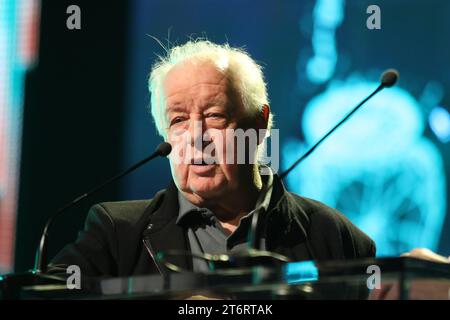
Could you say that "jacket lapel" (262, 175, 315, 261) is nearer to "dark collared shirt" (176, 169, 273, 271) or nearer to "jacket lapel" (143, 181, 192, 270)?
"dark collared shirt" (176, 169, 273, 271)

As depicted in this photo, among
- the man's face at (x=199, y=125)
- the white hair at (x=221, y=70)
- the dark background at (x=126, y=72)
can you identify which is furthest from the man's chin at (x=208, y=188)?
the dark background at (x=126, y=72)

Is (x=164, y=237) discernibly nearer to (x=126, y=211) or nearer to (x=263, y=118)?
(x=126, y=211)

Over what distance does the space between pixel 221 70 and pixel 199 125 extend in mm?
191

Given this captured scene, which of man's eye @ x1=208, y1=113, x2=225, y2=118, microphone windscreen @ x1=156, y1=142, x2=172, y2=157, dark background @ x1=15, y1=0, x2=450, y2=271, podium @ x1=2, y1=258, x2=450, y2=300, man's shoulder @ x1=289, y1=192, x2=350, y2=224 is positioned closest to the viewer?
podium @ x1=2, y1=258, x2=450, y2=300

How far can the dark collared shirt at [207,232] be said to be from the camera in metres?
2.34

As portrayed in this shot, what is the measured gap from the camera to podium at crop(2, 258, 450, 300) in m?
1.51

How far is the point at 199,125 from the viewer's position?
2.37 m

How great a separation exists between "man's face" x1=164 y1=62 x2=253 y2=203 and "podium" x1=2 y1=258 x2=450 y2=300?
30.0 inches

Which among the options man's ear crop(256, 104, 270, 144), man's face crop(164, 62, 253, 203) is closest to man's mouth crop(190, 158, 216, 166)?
man's face crop(164, 62, 253, 203)

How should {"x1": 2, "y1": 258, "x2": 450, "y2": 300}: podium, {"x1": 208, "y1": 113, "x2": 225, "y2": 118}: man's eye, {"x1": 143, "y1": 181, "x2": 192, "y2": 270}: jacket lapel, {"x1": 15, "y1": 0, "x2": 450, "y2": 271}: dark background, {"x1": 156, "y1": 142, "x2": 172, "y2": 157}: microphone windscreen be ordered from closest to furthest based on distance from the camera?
{"x1": 2, "y1": 258, "x2": 450, "y2": 300}: podium
{"x1": 156, "y1": 142, "x2": 172, "y2": 157}: microphone windscreen
{"x1": 143, "y1": 181, "x2": 192, "y2": 270}: jacket lapel
{"x1": 208, "y1": 113, "x2": 225, "y2": 118}: man's eye
{"x1": 15, "y1": 0, "x2": 450, "y2": 271}: dark background

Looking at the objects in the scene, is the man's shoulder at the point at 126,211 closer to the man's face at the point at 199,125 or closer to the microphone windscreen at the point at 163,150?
the man's face at the point at 199,125

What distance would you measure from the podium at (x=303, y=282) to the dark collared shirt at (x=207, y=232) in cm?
71

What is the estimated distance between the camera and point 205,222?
241 cm

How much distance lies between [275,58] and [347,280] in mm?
2430
